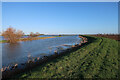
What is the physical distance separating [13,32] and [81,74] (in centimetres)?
4155

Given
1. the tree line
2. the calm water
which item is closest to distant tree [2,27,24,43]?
the tree line

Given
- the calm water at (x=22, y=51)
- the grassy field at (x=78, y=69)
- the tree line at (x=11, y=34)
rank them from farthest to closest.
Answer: the tree line at (x=11, y=34) < the calm water at (x=22, y=51) < the grassy field at (x=78, y=69)

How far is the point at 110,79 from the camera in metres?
4.85

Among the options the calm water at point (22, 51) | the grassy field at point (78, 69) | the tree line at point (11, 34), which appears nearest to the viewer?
the grassy field at point (78, 69)

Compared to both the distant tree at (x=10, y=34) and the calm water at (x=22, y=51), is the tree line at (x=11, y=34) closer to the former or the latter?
the distant tree at (x=10, y=34)

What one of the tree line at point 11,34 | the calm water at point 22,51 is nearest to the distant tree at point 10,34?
the tree line at point 11,34

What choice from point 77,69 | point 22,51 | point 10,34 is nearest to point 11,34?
point 10,34

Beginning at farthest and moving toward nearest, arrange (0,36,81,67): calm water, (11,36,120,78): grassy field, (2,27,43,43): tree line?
1. (2,27,43,43): tree line
2. (0,36,81,67): calm water
3. (11,36,120,78): grassy field

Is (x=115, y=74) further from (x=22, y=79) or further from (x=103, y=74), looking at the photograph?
(x=22, y=79)

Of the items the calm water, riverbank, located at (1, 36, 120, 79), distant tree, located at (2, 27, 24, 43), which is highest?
distant tree, located at (2, 27, 24, 43)

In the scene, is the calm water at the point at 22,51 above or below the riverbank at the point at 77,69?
below

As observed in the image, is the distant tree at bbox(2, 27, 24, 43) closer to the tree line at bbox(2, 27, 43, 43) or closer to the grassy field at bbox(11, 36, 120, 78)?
the tree line at bbox(2, 27, 43, 43)

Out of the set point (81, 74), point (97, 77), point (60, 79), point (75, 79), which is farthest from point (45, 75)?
point (97, 77)

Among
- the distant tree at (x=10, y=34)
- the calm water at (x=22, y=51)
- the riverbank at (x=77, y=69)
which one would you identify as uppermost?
the distant tree at (x=10, y=34)
